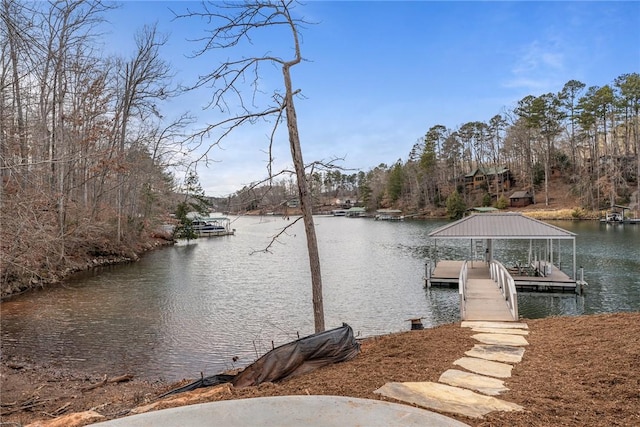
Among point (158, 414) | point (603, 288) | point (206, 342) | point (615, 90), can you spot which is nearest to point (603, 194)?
point (615, 90)

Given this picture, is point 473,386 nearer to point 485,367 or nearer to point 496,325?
point 485,367

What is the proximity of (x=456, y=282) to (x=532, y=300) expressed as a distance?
2689 millimetres

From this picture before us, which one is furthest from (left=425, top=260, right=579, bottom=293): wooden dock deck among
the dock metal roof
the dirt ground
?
the dirt ground

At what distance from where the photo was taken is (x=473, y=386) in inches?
141

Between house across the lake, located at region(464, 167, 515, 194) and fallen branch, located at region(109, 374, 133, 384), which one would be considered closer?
fallen branch, located at region(109, 374, 133, 384)

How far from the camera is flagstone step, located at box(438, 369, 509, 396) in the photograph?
349cm

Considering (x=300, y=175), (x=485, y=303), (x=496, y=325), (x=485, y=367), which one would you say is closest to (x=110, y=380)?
(x=300, y=175)

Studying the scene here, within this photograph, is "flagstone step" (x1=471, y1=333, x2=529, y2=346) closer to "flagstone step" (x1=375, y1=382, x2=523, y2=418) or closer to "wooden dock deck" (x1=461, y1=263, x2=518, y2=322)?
"wooden dock deck" (x1=461, y1=263, x2=518, y2=322)

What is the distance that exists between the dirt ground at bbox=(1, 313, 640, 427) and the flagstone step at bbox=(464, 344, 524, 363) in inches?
4.6

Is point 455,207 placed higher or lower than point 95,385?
higher

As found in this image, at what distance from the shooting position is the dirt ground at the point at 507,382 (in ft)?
9.61

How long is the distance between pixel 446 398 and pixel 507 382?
790 mm

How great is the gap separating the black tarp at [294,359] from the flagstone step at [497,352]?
4.68 ft

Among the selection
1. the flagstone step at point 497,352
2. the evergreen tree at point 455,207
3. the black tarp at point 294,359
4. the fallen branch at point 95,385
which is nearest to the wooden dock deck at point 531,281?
the flagstone step at point 497,352
